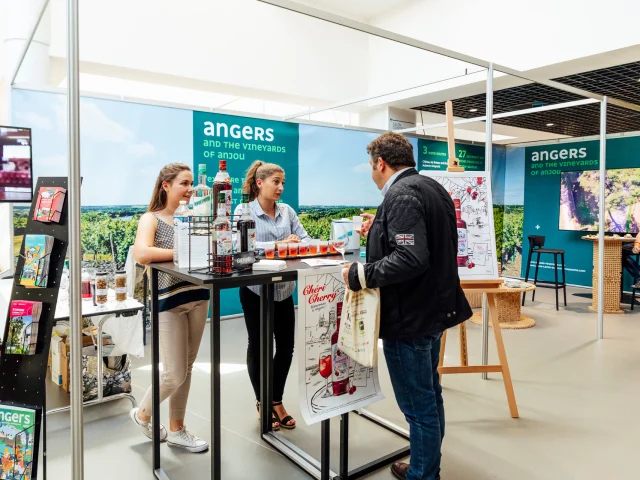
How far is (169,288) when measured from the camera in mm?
2354

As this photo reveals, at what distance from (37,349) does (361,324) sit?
1323 millimetres

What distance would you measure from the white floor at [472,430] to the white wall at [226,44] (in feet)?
10.7

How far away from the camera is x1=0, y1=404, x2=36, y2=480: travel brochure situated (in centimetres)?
200

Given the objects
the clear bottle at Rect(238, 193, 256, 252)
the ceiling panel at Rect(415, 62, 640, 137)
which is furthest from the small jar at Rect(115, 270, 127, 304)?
the ceiling panel at Rect(415, 62, 640, 137)

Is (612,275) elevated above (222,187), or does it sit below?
below

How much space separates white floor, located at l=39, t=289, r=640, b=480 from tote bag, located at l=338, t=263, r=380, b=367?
788 millimetres

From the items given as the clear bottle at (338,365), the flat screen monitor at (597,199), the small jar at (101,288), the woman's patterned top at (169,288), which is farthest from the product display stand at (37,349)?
the flat screen monitor at (597,199)

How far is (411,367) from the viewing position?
2.02m

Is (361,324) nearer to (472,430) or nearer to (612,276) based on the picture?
(472,430)

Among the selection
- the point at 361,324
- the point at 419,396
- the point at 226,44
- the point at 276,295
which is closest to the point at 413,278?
the point at 361,324

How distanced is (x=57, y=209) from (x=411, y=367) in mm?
1544

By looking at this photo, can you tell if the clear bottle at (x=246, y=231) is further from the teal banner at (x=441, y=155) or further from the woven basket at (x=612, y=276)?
the woven basket at (x=612, y=276)

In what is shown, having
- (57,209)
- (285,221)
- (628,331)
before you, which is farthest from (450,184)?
(628,331)

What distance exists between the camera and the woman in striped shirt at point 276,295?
110 inches
